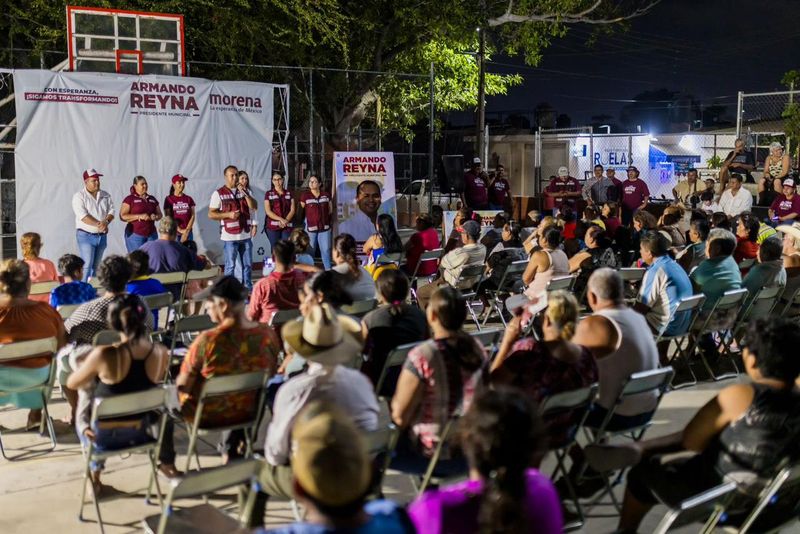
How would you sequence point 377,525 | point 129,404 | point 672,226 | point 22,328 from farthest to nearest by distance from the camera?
point 672,226, point 22,328, point 129,404, point 377,525

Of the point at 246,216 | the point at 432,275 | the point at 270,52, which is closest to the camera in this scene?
the point at 432,275

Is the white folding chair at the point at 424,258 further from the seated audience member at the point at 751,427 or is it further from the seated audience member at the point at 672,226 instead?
the seated audience member at the point at 751,427

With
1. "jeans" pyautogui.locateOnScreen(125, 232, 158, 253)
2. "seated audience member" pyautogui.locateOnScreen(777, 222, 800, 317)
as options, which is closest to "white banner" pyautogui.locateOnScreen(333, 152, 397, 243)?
"jeans" pyautogui.locateOnScreen(125, 232, 158, 253)

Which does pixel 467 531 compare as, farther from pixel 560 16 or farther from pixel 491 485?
pixel 560 16

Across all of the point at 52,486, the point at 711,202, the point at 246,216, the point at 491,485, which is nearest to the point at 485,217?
the point at 711,202

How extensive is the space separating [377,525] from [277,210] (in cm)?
1015

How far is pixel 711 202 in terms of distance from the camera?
1384 centimetres

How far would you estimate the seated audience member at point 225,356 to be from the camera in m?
4.79

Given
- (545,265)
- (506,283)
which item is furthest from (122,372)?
(506,283)

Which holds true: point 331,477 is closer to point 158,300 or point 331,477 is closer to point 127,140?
point 158,300

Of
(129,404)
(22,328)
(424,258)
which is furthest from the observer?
(424,258)

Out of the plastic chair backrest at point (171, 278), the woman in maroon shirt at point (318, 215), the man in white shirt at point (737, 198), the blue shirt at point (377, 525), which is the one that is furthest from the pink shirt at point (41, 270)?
the man in white shirt at point (737, 198)

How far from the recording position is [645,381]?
4.69 metres

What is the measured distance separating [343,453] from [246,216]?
9786mm
